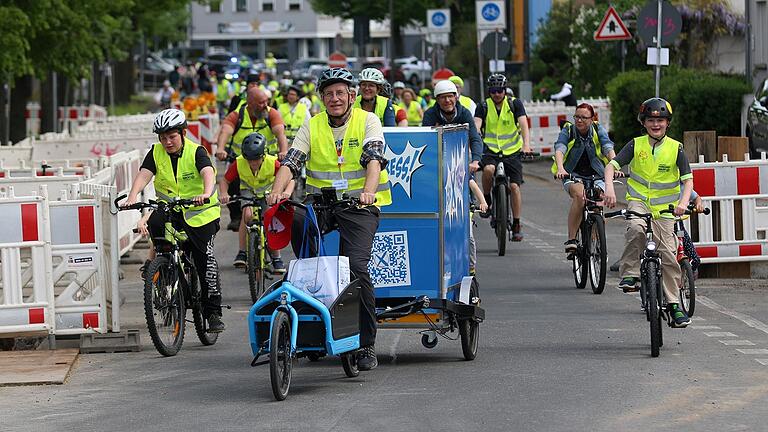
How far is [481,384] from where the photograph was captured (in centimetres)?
1029

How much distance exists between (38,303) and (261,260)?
133 inches

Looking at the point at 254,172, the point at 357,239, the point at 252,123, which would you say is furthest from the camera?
the point at 252,123

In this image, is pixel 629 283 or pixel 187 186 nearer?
pixel 187 186

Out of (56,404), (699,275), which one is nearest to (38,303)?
(56,404)

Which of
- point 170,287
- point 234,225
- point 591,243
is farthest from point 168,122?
point 234,225

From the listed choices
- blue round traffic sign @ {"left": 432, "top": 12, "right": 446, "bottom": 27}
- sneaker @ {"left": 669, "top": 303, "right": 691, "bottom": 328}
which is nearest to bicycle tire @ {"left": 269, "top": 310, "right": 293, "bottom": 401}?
sneaker @ {"left": 669, "top": 303, "right": 691, "bottom": 328}

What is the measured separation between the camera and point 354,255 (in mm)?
10305

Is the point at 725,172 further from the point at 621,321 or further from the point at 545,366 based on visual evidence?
the point at 545,366

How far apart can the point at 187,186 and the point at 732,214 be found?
21.0 feet

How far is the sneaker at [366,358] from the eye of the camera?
10.5 m

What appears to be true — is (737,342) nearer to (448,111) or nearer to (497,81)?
(448,111)

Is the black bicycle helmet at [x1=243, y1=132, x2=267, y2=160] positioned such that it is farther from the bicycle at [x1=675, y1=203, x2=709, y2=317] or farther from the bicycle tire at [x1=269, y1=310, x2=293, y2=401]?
the bicycle tire at [x1=269, y1=310, x2=293, y2=401]

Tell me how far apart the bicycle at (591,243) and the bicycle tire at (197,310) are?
421 cm

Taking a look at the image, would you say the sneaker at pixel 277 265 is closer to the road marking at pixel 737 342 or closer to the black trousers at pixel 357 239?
the road marking at pixel 737 342
